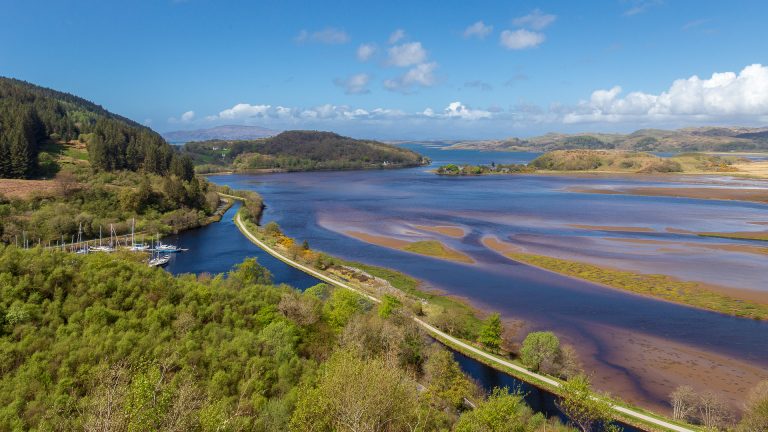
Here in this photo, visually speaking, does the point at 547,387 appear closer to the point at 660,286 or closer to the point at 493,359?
the point at 493,359

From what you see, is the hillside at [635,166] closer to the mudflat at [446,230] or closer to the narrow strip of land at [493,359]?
the mudflat at [446,230]

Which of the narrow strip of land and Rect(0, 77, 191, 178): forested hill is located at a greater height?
Rect(0, 77, 191, 178): forested hill

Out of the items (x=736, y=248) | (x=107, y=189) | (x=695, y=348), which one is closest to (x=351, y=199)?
(x=107, y=189)

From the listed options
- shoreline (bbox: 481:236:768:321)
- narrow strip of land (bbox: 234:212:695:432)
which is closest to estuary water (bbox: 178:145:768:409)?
shoreline (bbox: 481:236:768:321)

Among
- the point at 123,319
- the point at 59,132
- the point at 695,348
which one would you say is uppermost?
the point at 59,132

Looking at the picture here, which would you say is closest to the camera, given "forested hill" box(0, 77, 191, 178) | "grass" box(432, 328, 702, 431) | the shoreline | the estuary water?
"grass" box(432, 328, 702, 431)

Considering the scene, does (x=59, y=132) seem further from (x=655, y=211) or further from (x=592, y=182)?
(x=592, y=182)

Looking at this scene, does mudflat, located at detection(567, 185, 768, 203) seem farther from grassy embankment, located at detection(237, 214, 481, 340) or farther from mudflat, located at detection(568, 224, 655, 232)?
grassy embankment, located at detection(237, 214, 481, 340)
